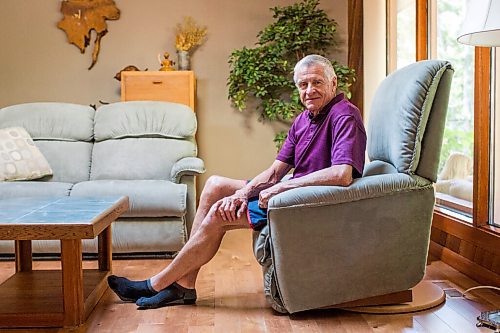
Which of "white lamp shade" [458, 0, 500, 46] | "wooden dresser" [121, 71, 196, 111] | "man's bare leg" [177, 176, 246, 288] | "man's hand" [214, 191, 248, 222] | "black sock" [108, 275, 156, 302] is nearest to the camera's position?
"white lamp shade" [458, 0, 500, 46]

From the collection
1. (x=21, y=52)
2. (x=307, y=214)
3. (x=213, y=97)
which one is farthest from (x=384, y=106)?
(x=21, y=52)

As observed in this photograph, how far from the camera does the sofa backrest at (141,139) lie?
4309 millimetres

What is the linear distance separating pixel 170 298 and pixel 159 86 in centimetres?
278

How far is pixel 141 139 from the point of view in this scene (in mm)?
4480

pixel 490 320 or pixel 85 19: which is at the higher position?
pixel 85 19

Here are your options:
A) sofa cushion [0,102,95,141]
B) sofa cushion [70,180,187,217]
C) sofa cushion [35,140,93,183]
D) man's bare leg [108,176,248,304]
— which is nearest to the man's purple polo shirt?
man's bare leg [108,176,248,304]

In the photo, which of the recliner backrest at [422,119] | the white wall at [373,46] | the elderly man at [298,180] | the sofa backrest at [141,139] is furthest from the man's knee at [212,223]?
the white wall at [373,46]

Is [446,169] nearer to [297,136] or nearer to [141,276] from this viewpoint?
[297,136]

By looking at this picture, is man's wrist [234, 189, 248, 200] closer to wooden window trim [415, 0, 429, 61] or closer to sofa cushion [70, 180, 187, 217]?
sofa cushion [70, 180, 187, 217]

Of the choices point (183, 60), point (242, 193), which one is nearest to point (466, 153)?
point (242, 193)

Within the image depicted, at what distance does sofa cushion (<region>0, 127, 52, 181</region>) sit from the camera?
13.2 ft

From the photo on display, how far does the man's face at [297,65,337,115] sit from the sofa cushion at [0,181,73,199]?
1885 millimetres

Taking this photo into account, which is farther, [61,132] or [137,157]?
[61,132]

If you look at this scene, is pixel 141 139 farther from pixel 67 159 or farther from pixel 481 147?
pixel 481 147
